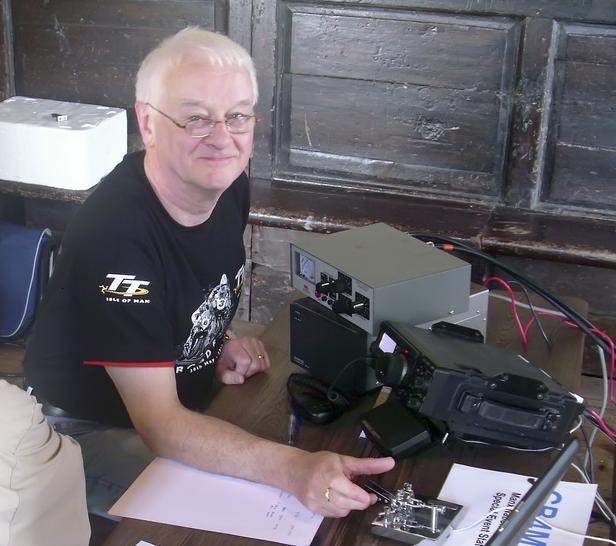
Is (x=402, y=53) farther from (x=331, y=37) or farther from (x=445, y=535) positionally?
(x=445, y=535)

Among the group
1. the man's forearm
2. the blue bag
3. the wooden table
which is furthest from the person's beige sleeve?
the blue bag

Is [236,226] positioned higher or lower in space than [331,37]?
lower

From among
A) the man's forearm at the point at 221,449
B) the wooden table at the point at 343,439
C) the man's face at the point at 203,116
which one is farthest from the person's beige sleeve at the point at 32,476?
the man's face at the point at 203,116

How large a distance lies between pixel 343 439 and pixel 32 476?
0.61 m

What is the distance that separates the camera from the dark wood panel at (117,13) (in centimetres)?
317

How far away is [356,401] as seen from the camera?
5.05ft

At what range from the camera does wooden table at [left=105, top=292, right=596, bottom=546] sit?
120cm

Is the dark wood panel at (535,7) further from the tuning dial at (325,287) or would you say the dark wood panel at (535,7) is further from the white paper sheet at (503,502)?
the white paper sheet at (503,502)

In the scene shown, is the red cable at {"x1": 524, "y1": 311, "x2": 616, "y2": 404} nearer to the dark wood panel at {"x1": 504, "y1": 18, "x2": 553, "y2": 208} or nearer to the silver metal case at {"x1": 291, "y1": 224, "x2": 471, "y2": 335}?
the silver metal case at {"x1": 291, "y1": 224, "x2": 471, "y2": 335}

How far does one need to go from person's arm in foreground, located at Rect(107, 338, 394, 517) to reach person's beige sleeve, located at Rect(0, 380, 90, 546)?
0.35 metres

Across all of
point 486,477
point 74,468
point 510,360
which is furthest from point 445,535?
point 74,468

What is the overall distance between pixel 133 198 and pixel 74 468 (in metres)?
0.70

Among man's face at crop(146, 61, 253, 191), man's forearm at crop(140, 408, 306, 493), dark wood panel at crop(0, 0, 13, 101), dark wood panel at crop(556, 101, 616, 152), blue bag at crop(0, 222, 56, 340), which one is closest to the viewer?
man's forearm at crop(140, 408, 306, 493)

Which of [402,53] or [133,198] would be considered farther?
[402,53]
